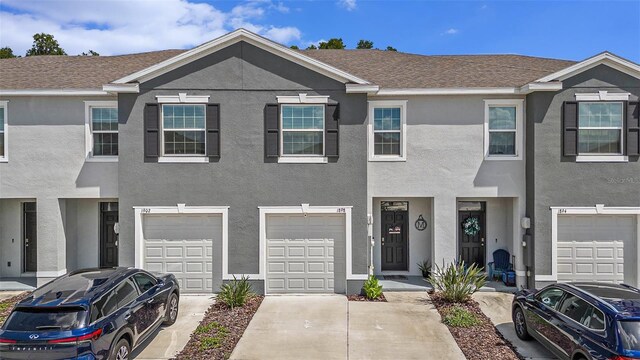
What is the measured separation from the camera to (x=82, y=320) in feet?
19.2

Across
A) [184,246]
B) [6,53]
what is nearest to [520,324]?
[184,246]

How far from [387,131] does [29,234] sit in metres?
12.1

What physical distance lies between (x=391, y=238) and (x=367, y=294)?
8.50 feet

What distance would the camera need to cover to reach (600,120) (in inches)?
427

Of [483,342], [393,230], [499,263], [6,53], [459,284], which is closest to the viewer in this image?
[483,342]

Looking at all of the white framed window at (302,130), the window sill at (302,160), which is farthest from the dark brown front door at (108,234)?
the white framed window at (302,130)

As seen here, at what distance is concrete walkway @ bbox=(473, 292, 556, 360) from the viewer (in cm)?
743

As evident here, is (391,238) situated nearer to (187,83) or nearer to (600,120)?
(600,120)

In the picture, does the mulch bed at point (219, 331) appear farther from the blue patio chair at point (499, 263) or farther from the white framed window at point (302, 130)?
the blue patio chair at point (499, 263)

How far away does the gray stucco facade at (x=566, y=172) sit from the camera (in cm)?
1078

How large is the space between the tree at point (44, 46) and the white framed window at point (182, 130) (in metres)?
32.7

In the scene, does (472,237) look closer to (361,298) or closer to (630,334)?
(361,298)

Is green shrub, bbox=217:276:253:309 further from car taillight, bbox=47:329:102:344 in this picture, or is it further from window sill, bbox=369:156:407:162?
window sill, bbox=369:156:407:162

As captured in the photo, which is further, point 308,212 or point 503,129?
point 503,129
